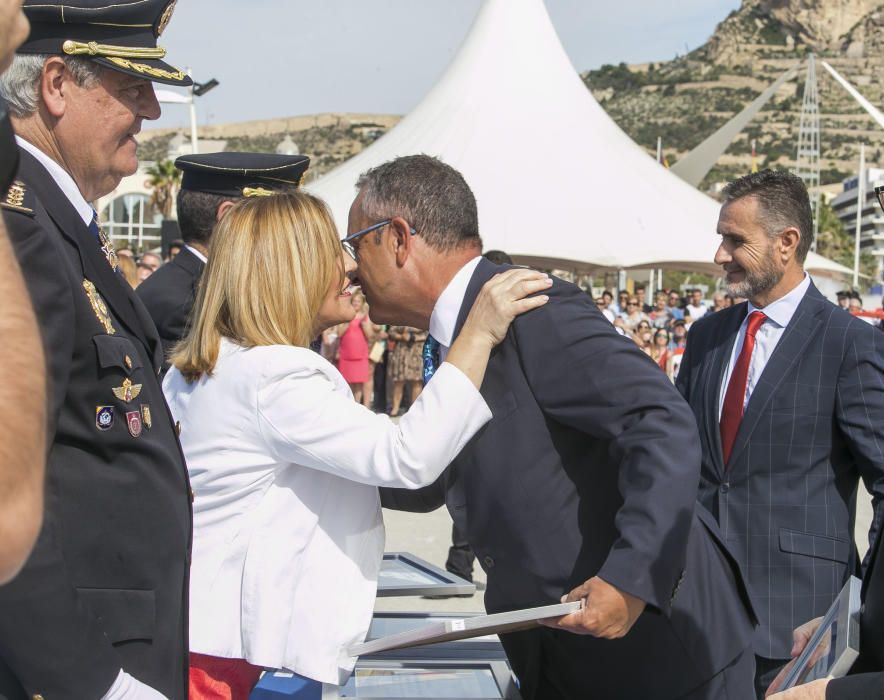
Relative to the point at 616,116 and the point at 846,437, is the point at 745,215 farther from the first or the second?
the point at 616,116

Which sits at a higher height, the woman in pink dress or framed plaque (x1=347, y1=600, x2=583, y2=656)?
framed plaque (x1=347, y1=600, x2=583, y2=656)

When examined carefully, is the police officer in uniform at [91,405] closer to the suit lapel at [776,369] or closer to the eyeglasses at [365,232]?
the eyeglasses at [365,232]

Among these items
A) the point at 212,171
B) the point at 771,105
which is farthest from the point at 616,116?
the point at 212,171

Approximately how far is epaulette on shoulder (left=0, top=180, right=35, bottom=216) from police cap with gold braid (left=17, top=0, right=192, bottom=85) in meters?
0.34

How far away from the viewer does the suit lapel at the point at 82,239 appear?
1527mm

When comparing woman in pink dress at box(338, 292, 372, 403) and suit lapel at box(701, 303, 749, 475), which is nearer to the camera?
suit lapel at box(701, 303, 749, 475)

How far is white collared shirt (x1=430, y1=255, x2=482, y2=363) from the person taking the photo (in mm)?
2182

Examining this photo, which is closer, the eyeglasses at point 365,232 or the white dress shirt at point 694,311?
the eyeglasses at point 365,232

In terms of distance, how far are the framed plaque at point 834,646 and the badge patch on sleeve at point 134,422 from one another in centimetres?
110

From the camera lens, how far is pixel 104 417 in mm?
1457

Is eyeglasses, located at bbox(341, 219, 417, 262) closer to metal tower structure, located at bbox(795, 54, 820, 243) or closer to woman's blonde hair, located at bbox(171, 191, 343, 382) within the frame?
woman's blonde hair, located at bbox(171, 191, 343, 382)

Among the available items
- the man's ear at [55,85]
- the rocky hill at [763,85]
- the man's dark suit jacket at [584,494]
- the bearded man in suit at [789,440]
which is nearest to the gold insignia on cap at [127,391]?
the man's ear at [55,85]

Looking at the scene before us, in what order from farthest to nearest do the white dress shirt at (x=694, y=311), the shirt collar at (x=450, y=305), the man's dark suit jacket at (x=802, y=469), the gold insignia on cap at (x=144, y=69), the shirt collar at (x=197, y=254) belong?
the white dress shirt at (x=694, y=311) < the shirt collar at (x=197, y=254) < the man's dark suit jacket at (x=802, y=469) < the shirt collar at (x=450, y=305) < the gold insignia on cap at (x=144, y=69)

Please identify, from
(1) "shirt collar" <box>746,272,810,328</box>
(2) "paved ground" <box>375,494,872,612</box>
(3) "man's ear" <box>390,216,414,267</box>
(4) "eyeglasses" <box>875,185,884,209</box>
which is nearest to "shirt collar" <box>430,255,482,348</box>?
(3) "man's ear" <box>390,216,414,267</box>
